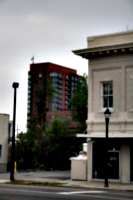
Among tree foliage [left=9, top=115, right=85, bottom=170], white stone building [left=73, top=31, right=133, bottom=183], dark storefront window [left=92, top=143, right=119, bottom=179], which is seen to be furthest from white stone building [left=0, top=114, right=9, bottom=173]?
dark storefront window [left=92, top=143, right=119, bottom=179]

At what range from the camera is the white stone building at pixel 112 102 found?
26906 millimetres

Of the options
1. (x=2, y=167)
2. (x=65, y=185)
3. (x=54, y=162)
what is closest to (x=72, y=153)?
(x=54, y=162)

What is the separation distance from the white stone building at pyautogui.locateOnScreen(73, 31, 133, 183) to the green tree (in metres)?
29.4

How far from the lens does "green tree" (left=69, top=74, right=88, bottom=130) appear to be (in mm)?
58469

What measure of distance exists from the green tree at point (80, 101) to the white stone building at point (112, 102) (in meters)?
29.4

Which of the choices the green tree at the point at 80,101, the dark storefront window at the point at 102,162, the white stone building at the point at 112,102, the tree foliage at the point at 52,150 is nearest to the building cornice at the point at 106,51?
the white stone building at the point at 112,102

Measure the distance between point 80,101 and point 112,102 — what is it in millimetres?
30594

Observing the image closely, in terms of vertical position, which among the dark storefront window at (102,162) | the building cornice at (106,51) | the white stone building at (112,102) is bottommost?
the dark storefront window at (102,162)

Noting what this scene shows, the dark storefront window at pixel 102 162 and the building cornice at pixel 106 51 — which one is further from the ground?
the building cornice at pixel 106 51

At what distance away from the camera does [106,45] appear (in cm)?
2809

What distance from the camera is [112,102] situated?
27859 millimetres

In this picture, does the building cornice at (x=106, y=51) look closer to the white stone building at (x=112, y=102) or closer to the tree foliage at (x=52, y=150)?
the white stone building at (x=112, y=102)

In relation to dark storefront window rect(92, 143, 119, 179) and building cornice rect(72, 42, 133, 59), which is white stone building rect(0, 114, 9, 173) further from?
dark storefront window rect(92, 143, 119, 179)

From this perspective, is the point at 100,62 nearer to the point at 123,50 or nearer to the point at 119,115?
the point at 123,50
